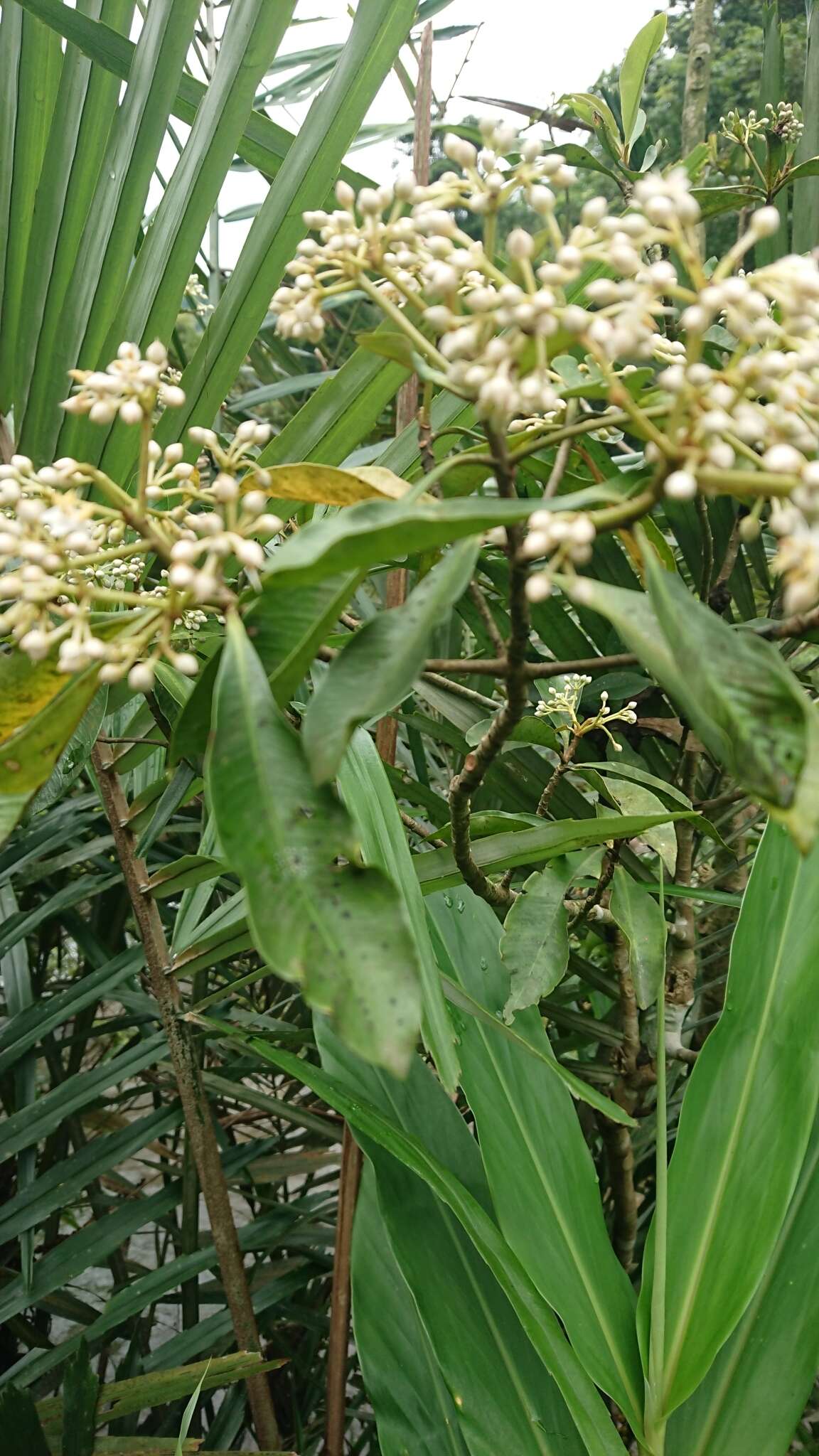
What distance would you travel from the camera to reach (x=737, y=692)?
0.19 m

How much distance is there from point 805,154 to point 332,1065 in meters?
0.75

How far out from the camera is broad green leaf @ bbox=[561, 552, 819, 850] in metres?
0.19

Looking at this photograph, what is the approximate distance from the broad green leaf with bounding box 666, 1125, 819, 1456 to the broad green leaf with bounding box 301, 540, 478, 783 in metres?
0.54

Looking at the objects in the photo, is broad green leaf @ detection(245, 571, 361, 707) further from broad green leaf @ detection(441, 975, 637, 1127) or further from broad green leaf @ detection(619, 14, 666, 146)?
broad green leaf @ detection(619, 14, 666, 146)

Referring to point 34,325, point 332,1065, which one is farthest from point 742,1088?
point 34,325

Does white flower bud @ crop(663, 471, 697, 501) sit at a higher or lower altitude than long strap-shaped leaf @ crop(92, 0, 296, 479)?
lower

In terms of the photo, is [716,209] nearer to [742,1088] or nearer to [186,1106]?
[742,1088]

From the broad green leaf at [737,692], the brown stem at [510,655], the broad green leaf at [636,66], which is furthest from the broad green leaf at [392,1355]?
the broad green leaf at [636,66]

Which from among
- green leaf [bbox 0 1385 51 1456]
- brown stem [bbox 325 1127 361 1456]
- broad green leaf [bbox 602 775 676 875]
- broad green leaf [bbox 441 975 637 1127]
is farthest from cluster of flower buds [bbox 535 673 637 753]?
green leaf [bbox 0 1385 51 1456]

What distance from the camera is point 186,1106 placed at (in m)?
0.69

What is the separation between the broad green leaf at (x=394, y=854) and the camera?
1.25 ft

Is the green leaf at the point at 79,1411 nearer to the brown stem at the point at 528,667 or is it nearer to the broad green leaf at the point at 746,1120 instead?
the broad green leaf at the point at 746,1120

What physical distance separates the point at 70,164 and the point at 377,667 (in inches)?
20.7

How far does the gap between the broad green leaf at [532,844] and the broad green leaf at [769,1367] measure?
1.05ft
